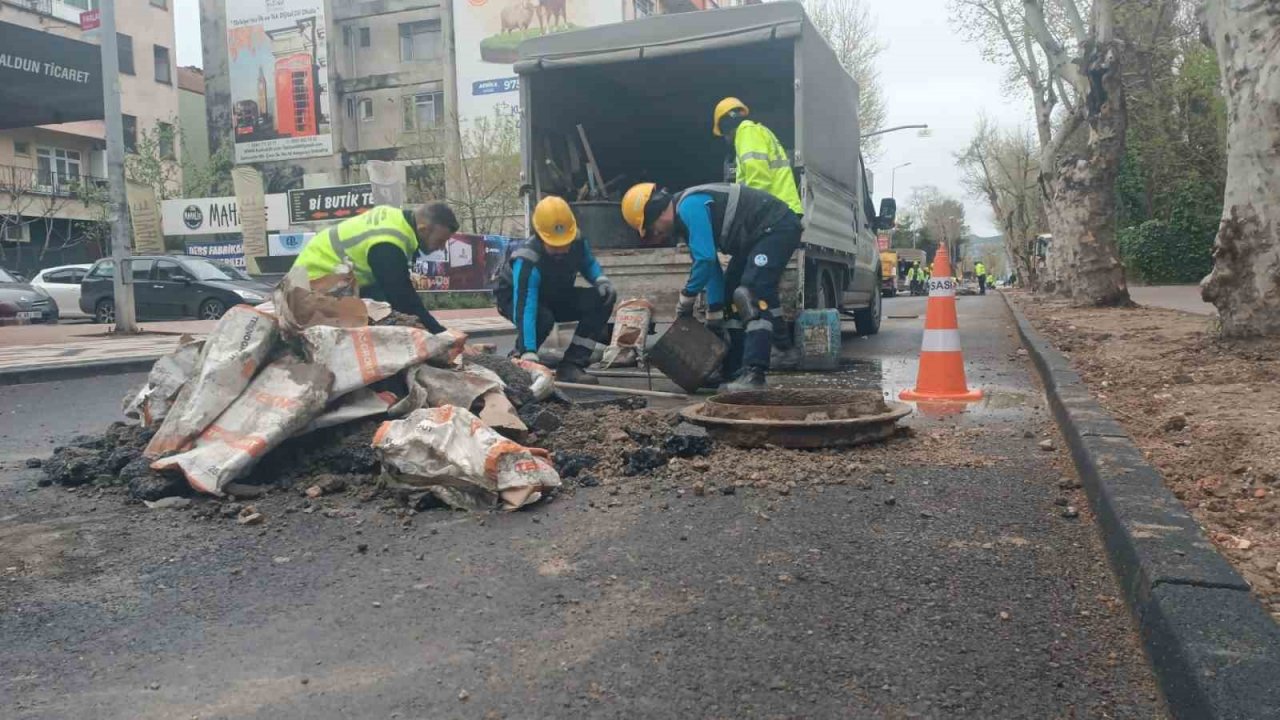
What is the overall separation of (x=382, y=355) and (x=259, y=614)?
6.41 feet

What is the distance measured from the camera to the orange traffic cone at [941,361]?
6043 mm

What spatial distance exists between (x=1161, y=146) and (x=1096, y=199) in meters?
13.7

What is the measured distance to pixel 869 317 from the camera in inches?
469

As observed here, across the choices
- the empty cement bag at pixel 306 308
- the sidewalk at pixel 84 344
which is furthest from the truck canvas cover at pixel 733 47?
the empty cement bag at pixel 306 308

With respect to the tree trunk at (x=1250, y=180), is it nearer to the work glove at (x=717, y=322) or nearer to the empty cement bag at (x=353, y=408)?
the work glove at (x=717, y=322)

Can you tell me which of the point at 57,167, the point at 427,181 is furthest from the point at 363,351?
the point at 57,167

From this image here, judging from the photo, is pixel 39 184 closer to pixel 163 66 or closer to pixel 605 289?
pixel 163 66

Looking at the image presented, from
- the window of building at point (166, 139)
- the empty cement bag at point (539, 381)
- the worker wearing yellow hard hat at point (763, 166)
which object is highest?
the window of building at point (166, 139)

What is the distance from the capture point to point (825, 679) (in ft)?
7.24

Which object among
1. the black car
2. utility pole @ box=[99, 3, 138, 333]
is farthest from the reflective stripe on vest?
the black car

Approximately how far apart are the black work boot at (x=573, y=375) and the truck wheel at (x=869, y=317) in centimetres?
539

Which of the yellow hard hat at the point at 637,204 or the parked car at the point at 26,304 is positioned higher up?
the yellow hard hat at the point at 637,204

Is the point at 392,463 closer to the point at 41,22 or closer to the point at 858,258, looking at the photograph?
the point at 858,258

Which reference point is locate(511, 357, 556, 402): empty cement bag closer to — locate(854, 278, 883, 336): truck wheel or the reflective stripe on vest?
the reflective stripe on vest
